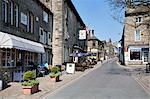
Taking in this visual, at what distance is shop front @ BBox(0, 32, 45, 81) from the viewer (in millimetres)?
21620

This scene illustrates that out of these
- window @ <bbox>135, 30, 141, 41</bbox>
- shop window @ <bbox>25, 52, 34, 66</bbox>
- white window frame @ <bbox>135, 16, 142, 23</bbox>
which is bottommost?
shop window @ <bbox>25, 52, 34, 66</bbox>

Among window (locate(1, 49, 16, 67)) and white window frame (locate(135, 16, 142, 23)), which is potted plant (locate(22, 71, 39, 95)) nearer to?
window (locate(1, 49, 16, 67))

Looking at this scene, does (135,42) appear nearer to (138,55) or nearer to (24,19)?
(138,55)

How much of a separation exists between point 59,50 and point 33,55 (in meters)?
14.3

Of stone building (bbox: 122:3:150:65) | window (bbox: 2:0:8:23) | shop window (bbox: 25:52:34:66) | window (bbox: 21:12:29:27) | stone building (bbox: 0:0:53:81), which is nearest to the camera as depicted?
stone building (bbox: 0:0:53:81)

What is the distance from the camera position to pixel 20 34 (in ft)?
90.9

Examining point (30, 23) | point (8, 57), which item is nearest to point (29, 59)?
point (30, 23)

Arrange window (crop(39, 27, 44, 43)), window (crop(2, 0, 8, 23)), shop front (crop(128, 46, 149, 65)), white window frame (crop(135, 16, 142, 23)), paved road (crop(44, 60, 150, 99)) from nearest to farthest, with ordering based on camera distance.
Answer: paved road (crop(44, 60, 150, 99)), window (crop(2, 0, 8, 23)), window (crop(39, 27, 44, 43)), white window frame (crop(135, 16, 142, 23)), shop front (crop(128, 46, 149, 65))

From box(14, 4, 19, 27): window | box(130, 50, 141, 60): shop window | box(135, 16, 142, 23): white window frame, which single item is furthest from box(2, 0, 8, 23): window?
box(130, 50, 141, 60): shop window

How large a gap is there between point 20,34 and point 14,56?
7.39 ft

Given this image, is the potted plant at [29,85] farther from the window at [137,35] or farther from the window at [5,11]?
the window at [137,35]

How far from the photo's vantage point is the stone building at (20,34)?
76.1ft

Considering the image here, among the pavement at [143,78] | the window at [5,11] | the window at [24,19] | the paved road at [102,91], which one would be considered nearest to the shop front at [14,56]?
the window at [5,11]

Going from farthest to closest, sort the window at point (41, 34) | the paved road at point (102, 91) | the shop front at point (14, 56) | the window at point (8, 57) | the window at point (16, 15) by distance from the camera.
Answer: the window at point (41, 34) → the window at point (16, 15) → the window at point (8, 57) → the shop front at point (14, 56) → the paved road at point (102, 91)
